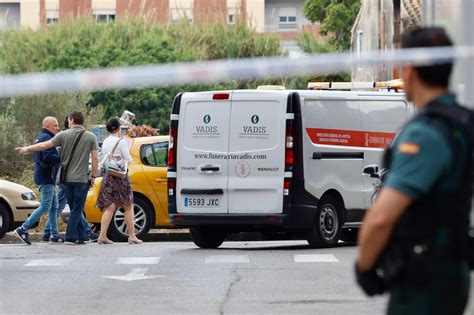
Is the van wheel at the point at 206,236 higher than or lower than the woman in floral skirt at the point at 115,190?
lower

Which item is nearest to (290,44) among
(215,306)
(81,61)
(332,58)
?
(81,61)

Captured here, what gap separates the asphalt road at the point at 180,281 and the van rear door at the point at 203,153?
587 mm

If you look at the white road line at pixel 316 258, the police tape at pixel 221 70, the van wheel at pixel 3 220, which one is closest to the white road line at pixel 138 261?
the white road line at pixel 316 258

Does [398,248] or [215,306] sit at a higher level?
[398,248]

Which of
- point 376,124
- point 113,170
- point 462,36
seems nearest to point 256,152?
point 376,124

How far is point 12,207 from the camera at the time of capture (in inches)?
844

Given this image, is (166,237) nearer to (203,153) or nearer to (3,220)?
(3,220)

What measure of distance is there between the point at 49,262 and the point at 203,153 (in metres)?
2.83

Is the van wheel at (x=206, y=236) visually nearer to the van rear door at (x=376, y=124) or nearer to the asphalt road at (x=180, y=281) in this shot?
the asphalt road at (x=180, y=281)

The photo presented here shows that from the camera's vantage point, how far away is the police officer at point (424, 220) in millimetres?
4516

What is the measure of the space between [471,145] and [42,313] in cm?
637

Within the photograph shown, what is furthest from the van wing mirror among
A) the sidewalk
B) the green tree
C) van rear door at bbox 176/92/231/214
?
the green tree

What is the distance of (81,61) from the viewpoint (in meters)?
55.5

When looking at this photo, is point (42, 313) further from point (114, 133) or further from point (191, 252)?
point (114, 133)
